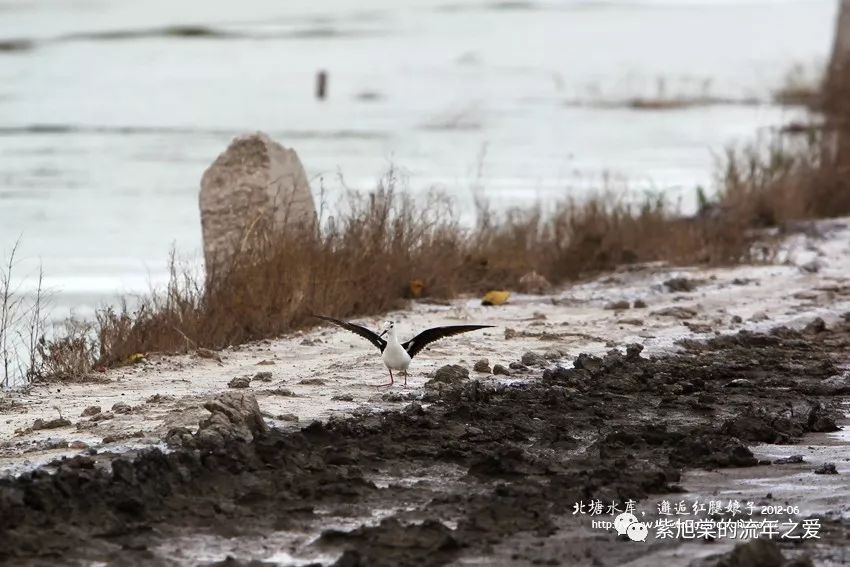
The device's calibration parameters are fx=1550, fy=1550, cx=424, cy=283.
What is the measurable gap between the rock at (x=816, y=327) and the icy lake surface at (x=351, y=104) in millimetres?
3408

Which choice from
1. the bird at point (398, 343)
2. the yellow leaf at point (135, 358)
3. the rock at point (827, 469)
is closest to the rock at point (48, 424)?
the bird at point (398, 343)

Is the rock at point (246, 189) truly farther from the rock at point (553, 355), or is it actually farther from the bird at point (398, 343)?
the bird at point (398, 343)

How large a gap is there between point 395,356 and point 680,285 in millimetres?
4583

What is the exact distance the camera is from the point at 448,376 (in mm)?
7691

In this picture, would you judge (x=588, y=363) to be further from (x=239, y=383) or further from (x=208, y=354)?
(x=208, y=354)

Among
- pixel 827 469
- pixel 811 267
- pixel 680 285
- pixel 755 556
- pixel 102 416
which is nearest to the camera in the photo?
pixel 755 556

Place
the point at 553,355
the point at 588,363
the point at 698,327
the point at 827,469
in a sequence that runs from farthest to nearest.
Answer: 1. the point at 698,327
2. the point at 553,355
3. the point at 588,363
4. the point at 827,469

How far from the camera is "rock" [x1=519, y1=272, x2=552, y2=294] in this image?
11461 mm

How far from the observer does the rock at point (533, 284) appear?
11.5 meters

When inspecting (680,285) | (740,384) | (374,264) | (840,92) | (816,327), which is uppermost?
(840,92)

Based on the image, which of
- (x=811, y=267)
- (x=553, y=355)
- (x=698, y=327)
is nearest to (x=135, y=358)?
(x=553, y=355)

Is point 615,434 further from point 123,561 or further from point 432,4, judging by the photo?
point 432,4

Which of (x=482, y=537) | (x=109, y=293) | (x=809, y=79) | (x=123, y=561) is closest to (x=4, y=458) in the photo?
(x=123, y=561)

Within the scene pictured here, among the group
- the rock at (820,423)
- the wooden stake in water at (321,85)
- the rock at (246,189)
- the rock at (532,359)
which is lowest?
the rock at (820,423)
